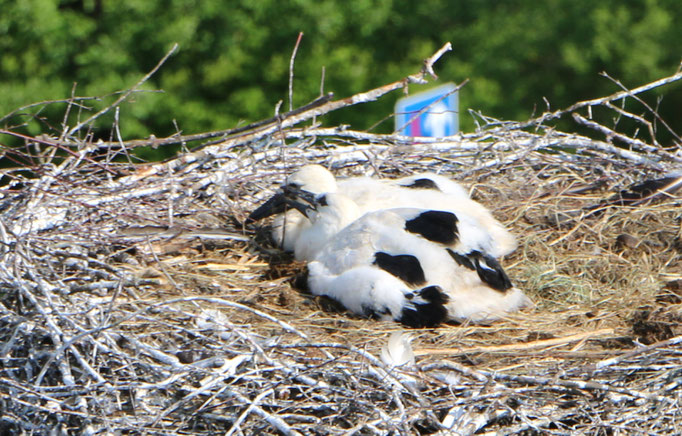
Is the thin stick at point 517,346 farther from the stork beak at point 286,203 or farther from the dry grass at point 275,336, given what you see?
the stork beak at point 286,203

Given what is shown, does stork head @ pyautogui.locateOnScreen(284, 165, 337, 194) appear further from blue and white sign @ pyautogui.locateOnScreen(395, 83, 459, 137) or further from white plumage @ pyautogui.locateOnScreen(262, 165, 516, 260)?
blue and white sign @ pyautogui.locateOnScreen(395, 83, 459, 137)

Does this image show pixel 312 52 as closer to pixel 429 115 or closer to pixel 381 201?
pixel 429 115

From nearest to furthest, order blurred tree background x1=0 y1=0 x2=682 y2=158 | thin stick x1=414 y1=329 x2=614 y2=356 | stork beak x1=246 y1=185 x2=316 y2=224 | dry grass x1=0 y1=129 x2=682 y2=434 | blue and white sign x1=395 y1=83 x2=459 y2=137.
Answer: dry grass x1=0 y1=129 x2=682 y2=434
thin stick x1=414 y1=329 x2=614 y2=356
stork beak x1=246 y1=185 x2=316 y2=224
blue and white sign x1=395 y1=83 x2=459 y2=137
blurred tree background x1=0 y1=0 x2=682 y2=158

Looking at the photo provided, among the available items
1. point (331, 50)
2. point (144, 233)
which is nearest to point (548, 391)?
point (144, 233)

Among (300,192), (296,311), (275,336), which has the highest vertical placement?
(300,192)

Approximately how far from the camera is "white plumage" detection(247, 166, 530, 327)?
4.09 metres

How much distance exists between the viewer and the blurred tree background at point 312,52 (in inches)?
399

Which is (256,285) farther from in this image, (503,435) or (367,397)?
(503,435)

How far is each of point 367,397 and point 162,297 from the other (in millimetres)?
1209

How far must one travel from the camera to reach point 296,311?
423 cm

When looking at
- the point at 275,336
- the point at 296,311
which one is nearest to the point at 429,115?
the point at 296,311

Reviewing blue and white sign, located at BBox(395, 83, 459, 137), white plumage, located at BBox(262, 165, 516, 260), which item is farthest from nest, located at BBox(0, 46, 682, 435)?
blue and white sign, located at BBox(395, 83, 459, 137)

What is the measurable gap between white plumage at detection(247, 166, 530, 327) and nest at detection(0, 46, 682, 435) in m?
0.09

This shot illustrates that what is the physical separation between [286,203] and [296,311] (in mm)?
723
